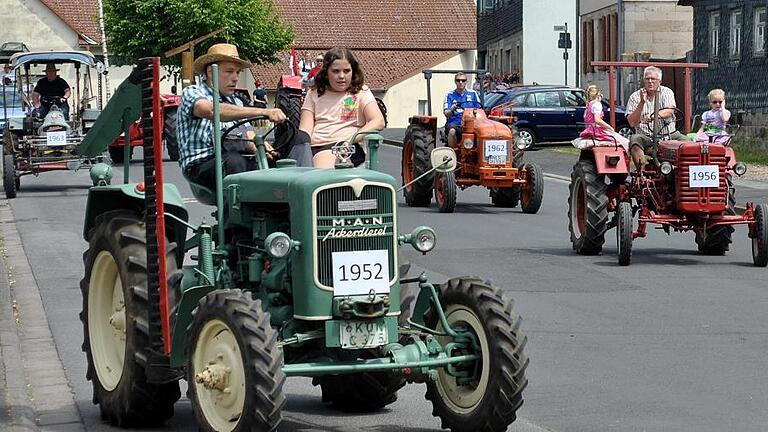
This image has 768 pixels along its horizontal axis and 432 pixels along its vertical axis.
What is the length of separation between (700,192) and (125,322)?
28.6 feet

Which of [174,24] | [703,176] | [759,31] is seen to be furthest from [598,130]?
[174,24]

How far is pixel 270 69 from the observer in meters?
86.2

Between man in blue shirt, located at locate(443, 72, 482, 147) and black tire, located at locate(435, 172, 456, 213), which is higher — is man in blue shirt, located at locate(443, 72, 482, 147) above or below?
above

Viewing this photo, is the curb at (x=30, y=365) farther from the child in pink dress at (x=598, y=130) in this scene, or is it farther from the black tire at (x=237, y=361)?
the child in pink dress at (x=598, y=130)

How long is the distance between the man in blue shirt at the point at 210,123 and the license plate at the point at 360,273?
1.23 meters

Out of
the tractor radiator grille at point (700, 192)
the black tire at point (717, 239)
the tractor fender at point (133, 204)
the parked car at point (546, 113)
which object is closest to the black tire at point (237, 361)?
the tractor fender at point (133, 204)

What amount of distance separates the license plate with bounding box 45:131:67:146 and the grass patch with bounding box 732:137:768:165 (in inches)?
554

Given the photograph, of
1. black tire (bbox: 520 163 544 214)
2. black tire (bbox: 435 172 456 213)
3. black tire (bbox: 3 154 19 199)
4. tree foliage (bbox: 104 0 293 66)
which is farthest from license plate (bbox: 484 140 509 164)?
tree foliage (bbox: 104 0 293 66)

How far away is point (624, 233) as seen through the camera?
15008 millimetres

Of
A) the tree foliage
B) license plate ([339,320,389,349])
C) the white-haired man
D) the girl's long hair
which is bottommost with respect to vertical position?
license plate ([339,320,389,349])

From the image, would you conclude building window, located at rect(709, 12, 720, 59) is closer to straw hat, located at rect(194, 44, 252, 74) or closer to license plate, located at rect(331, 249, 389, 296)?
straw hat, located at rect(194, 44, 252, 74)

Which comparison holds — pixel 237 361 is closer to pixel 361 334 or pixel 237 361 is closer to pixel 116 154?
pixel 361 334

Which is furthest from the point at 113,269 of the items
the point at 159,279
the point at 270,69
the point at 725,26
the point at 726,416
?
the point at 270,69

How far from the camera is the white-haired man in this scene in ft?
52.1
